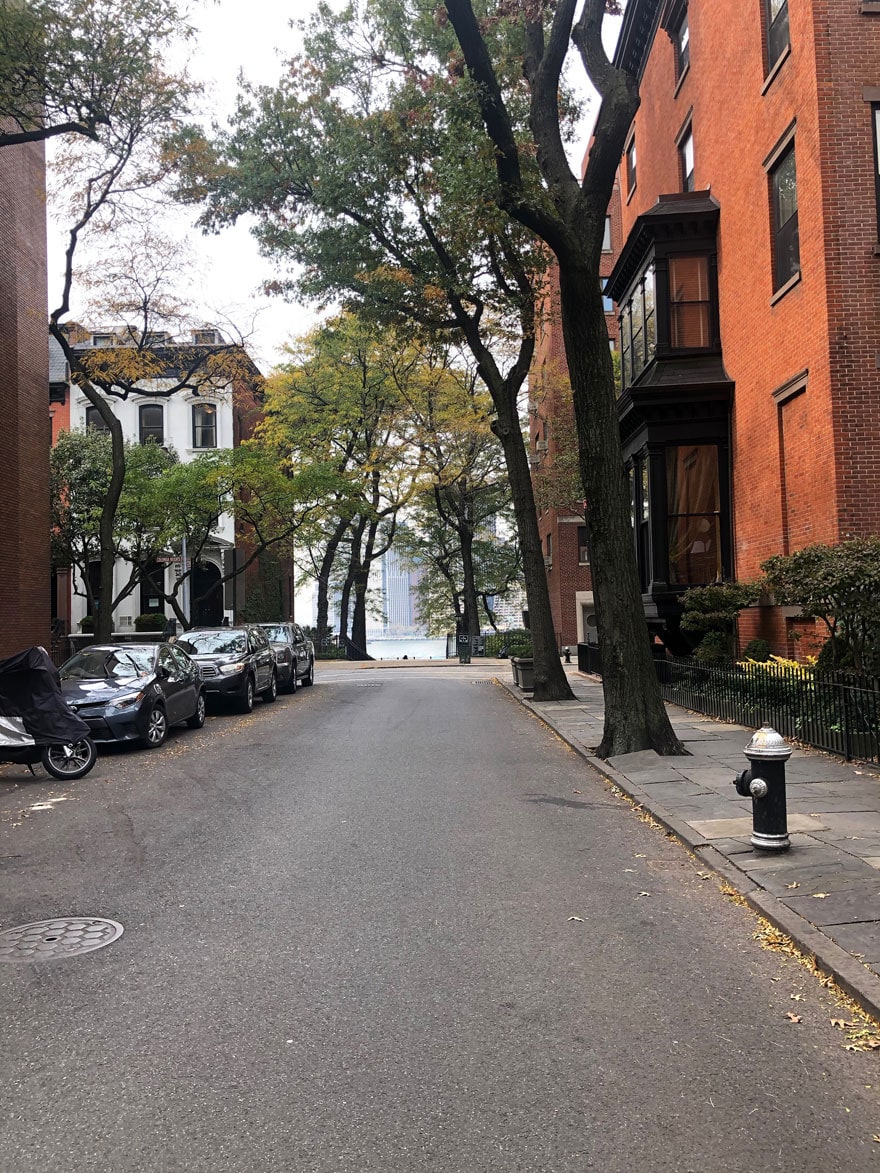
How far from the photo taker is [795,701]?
12.1m

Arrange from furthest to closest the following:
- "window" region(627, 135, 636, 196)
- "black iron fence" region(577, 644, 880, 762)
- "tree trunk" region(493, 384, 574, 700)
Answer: "window" region(627, 135, 636, 196), "tree trunk" region(493, 384, 574, 700), "black iron fence" region(577, 644, 880, 762)

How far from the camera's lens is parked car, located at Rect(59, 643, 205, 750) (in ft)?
43.4

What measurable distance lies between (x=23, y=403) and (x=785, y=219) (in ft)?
56.9

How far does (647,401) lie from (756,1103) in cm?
1716

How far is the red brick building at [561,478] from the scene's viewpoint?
111ft

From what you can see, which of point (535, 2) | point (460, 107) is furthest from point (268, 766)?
point (535, 2)

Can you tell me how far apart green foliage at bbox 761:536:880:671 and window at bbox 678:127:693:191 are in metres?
13.0

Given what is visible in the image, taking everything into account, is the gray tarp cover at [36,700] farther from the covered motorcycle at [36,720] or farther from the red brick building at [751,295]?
the red brick building at [751,295]

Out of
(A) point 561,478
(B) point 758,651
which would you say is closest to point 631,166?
(A) point 561,478

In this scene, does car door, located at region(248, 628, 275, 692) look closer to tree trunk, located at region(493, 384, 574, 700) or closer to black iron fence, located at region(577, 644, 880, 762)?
tree trunk, located at region(493, 384, 574, 700)

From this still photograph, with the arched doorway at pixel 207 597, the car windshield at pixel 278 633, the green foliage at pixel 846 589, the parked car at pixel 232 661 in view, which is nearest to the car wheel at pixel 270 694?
the parked car at pixel 232 661

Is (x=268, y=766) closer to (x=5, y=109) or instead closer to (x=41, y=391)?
(x=5, y=109)

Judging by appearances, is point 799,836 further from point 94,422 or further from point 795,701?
point 94,422

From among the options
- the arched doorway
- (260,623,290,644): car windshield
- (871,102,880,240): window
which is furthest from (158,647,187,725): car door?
the arched doorway
